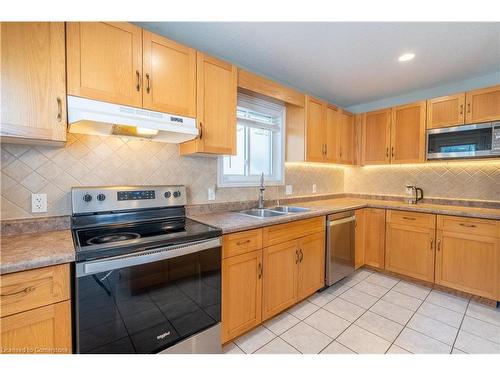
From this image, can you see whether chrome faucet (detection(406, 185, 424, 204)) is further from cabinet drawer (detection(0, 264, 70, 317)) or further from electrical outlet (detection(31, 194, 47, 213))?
electrical outlet (detection(31, 194, 47, 213))

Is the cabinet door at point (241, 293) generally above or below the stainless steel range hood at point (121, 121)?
below

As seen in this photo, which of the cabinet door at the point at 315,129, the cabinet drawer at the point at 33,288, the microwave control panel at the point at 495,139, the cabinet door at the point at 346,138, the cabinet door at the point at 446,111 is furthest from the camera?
the cabinet door at the point at 346,138

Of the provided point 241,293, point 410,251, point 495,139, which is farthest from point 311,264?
point 495,139

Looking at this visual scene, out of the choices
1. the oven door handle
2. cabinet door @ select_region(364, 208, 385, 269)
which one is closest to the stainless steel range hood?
the oven door handle

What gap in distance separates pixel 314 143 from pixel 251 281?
1825 millimetres

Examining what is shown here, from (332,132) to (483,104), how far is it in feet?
4.91

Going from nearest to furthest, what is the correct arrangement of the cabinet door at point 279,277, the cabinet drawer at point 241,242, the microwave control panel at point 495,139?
the cabinet drawer at point 241,242
the cabinet door at point 279,277
the microwave control panel at point 495,139

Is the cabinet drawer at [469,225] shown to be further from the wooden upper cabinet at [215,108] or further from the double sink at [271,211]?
the wooden upper cabinet at [215,108]

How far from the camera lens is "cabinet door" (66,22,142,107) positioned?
1.27 meters

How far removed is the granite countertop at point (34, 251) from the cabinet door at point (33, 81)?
1.76ft

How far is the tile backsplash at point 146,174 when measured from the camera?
1362mm

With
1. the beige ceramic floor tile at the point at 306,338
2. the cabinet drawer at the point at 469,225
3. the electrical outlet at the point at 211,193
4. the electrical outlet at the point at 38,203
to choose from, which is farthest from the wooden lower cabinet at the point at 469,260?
the electrical outlet at the point at 38,203

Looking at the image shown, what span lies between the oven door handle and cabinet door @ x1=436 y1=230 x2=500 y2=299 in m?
2.50

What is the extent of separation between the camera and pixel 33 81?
116 cm
